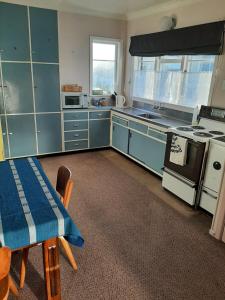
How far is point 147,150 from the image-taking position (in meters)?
3.85

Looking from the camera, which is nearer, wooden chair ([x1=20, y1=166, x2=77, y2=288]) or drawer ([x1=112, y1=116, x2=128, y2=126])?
wooden chair ([x1=20, y1=166, x2=77, y2=288])

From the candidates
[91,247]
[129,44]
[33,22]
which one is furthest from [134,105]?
[91,247]

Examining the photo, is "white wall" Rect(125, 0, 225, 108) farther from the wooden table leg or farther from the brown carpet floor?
the wooden table leg

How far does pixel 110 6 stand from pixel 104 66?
1132 mm

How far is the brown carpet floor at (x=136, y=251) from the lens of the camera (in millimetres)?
1881

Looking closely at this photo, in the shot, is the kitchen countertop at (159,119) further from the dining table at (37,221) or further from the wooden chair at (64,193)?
the dining table at (37,221)

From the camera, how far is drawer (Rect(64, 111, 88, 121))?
442 centimetres

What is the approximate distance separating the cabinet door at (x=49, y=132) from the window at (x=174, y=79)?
168 cm

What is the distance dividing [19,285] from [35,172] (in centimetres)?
88

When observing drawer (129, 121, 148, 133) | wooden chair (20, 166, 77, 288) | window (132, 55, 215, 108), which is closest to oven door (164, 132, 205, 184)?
drawer (129, 121, 148, 133)

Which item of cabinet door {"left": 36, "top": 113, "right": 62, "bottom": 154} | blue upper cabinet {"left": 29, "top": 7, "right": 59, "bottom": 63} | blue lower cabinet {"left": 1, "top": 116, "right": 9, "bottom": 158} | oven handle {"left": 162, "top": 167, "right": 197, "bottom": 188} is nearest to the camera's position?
oven handle {"left": 162, "top": 167, "right": 197, "bottom": 188}

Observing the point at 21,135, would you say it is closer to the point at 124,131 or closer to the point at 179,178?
the point at 124,131

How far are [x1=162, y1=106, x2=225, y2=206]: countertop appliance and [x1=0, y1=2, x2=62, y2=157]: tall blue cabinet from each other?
2.24m

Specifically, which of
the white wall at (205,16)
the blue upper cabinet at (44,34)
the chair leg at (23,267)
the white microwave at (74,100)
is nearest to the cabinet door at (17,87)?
the blue upper cabinet at (44,34)
